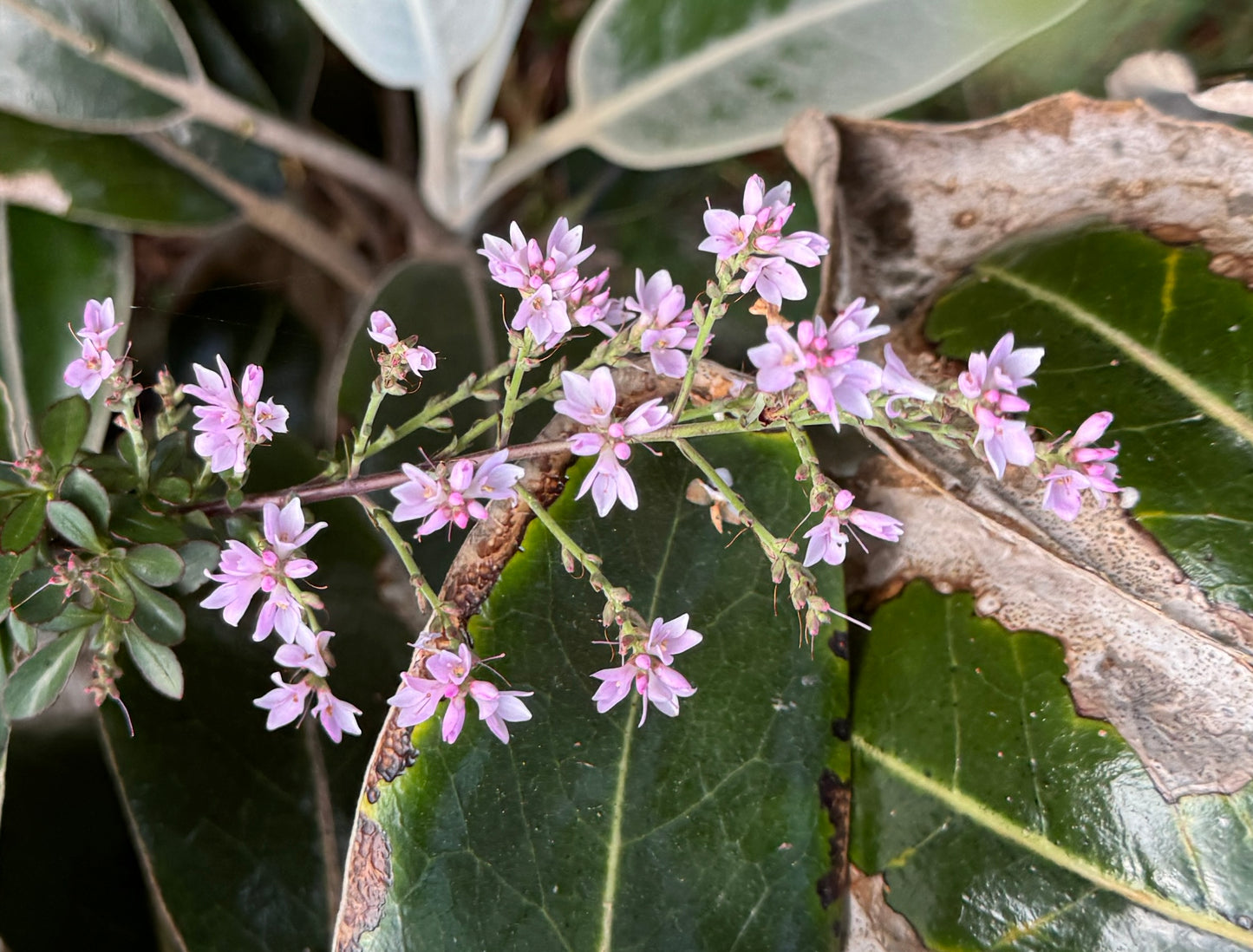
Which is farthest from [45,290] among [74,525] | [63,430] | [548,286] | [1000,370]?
[1000,370]

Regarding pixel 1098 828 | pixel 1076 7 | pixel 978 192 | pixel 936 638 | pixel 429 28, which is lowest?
pixel 1098 828

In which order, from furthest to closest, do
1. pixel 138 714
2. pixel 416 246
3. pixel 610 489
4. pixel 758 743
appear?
pixel 416 246, pixel 138 714, pixel 758 743, pixel 610 489

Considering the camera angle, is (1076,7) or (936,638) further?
(1076,7)

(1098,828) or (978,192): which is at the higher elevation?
(978,192)

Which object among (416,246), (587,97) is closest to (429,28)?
(587,97)

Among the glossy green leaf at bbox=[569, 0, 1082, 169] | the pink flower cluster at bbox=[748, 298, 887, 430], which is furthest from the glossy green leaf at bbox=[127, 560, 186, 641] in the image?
the glossy green leaf at bbox=[569, 0, 1082, 169]

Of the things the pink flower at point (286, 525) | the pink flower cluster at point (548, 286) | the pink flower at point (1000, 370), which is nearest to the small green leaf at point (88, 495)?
the pink flower at point (286, 525)

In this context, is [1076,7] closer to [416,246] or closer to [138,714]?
[416,246]

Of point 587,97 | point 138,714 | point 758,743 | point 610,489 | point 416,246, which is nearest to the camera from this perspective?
point 610,489
